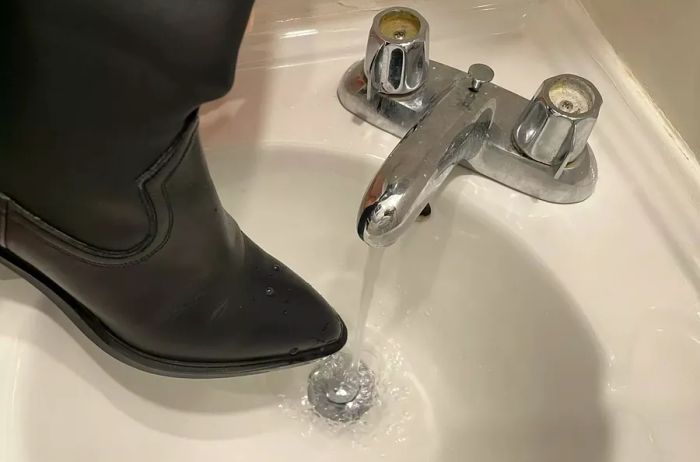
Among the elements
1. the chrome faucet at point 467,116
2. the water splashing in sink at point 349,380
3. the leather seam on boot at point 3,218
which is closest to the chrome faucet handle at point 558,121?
the chrome faucet at point 467,116

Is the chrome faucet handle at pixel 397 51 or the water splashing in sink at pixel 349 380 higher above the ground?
the chrome faucet handle at pixel 397 51

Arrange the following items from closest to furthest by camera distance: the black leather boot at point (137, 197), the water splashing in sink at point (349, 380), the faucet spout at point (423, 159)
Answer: the black leather boot at point (137, 197), the faucet spout at point (423, 159), the water splashing in sink at point (349, 380)

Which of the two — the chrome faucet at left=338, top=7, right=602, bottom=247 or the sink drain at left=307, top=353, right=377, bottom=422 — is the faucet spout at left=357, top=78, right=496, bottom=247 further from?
the sink drain at left=307, top=353, right=377, bottom=422

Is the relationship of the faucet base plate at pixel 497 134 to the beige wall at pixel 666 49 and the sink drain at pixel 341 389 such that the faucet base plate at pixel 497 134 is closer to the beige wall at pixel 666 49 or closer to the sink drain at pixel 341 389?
the beige wall at pixel 666 49

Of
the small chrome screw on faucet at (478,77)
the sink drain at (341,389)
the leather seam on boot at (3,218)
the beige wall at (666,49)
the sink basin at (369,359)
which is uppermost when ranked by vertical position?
the beige wall at (666,49)

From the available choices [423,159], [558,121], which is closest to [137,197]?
[423,159]

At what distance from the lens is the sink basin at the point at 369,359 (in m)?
0.42

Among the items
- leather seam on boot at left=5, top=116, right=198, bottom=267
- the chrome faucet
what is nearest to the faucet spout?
the chrome faucet

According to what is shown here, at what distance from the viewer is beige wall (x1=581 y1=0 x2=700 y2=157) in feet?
1.52

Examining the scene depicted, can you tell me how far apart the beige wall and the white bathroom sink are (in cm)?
1

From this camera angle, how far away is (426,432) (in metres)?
0.53

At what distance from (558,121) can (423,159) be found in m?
0.10

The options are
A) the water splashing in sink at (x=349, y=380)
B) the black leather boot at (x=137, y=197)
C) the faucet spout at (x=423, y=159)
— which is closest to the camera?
the black leather boot at (x=137, y=197)

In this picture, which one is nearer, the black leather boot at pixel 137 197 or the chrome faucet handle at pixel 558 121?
the black leather boot at pixel 137 197
